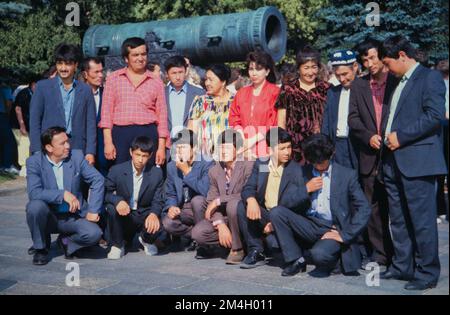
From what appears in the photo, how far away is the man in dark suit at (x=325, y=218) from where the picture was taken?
5.80 meters

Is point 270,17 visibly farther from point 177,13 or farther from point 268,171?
point 177,13

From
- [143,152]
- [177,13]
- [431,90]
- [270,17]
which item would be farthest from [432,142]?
[177,13]

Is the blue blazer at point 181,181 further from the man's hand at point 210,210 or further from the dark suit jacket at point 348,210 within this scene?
the dark suit jacket at point 348,210

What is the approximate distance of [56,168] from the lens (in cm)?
665

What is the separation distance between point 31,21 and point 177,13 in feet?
43.5

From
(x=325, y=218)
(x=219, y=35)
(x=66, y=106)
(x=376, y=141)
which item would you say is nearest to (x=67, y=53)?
(x=66, y=106)

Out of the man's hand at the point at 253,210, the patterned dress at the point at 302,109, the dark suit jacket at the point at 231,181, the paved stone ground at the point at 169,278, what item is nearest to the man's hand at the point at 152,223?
the paved stone ground at the point at 169,278

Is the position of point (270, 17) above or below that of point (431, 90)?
above

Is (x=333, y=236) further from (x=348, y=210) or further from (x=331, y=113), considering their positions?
(x=331, y=113)

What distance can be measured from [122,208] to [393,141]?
8.52ft

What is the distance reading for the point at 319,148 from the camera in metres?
5.95

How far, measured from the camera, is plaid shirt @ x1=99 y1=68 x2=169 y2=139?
712 centimetres

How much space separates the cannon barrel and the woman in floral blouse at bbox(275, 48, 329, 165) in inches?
248

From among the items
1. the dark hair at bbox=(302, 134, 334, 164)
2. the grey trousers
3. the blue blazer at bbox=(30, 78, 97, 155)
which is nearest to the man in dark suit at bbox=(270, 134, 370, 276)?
the dark hair at bbox=(302, 134, 334, 164)
